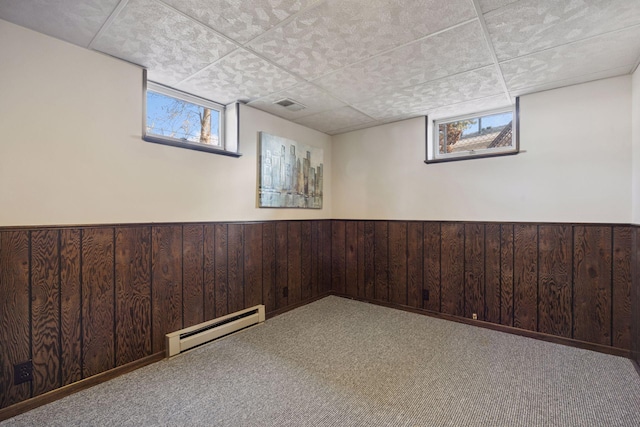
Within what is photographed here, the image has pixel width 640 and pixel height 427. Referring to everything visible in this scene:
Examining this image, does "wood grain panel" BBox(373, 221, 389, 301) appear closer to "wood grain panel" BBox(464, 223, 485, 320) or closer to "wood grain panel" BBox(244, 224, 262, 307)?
"wood grain panel" BBox(464, 223, 485, 320)

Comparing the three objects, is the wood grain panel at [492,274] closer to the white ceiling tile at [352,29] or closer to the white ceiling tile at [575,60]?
the white ceiling tile at [575,60]

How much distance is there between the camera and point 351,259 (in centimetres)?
404

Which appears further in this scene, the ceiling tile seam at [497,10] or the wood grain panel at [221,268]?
the wood grain panel at [221,268]

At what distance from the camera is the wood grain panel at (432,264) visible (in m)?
3.32

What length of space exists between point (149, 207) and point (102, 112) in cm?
77

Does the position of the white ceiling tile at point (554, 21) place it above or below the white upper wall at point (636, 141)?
above

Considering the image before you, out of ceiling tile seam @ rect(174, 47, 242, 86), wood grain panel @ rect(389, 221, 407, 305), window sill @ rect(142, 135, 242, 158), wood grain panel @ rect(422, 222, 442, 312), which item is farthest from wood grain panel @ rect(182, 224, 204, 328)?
wood grain panel @ rect(422, 222, 442, 312)

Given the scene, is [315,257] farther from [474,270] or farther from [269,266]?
[474,270]

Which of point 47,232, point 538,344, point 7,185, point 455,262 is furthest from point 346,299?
point 7,185

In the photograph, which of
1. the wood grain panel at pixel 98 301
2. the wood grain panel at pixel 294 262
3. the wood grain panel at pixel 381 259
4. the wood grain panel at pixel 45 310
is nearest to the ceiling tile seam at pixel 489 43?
the wood grain panel at pixel 381 259

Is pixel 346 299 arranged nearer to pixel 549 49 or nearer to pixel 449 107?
pixel 449 107

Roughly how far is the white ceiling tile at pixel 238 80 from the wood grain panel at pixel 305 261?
5.70 feet

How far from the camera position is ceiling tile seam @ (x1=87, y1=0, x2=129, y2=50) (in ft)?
5.22

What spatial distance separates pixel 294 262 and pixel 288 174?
3.70 feet
